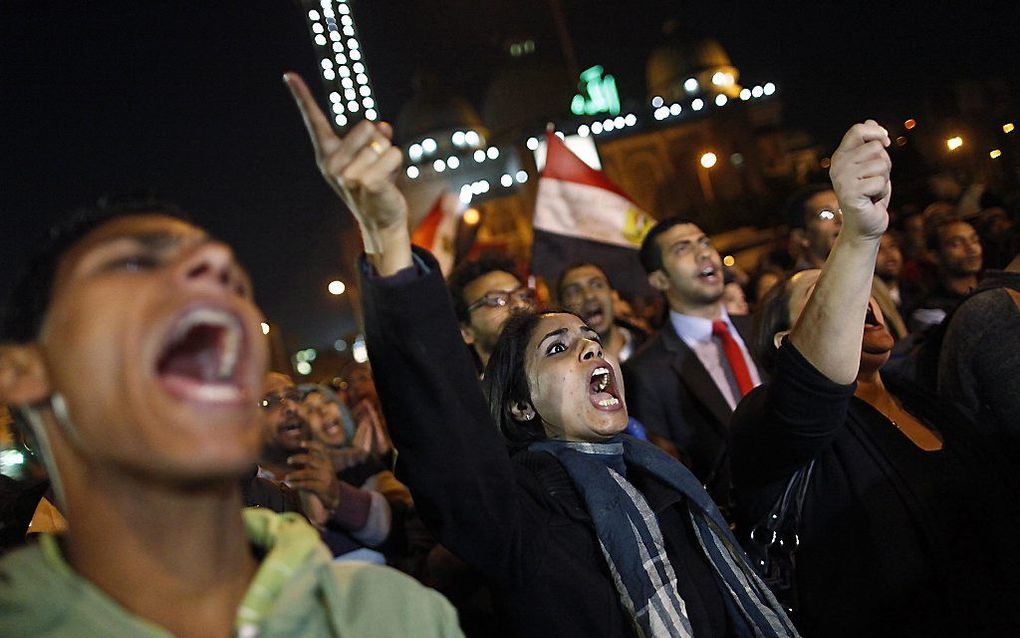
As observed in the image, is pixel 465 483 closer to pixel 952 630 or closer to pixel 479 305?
pixel 952 630

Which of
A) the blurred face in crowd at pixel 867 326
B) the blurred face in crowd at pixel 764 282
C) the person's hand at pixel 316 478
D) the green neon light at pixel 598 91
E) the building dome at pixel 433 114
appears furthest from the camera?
the green neon light at pixel 598 91

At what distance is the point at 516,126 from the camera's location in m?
58.9

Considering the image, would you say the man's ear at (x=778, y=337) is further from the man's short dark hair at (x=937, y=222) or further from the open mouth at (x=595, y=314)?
the man's short dark hair at (x=937, y=222)

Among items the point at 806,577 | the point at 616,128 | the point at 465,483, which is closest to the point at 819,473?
the point at 806,577

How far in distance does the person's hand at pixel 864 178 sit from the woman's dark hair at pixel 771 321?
0.90 metres

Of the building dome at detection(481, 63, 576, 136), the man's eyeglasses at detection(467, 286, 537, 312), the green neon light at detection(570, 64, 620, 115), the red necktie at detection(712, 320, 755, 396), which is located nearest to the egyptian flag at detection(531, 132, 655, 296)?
the red necktie at detection(712, 320, 755, 396)

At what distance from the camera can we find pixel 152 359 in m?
1.32

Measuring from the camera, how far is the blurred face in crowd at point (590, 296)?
6.23 m

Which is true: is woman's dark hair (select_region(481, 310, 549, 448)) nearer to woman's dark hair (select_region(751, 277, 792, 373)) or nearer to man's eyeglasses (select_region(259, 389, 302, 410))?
woman's dark hair (select_region(751, 277, 792, 373))

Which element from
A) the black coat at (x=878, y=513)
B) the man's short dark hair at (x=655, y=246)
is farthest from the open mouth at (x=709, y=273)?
the black coat at (x=878, y=513)

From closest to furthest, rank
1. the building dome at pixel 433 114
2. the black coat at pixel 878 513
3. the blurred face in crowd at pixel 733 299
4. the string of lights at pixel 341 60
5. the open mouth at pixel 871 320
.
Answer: the black coat at pixel 878 513 → the open mouth at pixel 871 320 → the blurred face in crowd at pixel 733 299 → the string of lights at pixel 341 60 → the building dome at pixel 433 114

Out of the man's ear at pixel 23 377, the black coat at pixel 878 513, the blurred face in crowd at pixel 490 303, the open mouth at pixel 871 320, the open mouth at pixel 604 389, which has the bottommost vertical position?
the black coat at pixel 878 513

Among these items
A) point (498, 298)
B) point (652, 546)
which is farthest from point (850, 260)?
point (498, 298)

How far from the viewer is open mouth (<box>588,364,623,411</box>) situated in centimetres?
310
